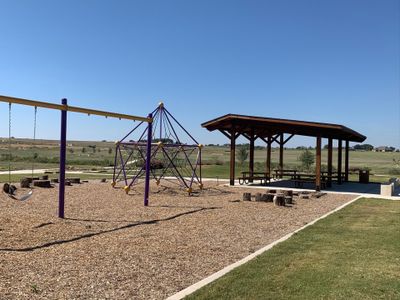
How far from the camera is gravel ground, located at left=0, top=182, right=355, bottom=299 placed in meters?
5.26

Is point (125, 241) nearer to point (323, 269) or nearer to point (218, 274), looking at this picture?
point (218, 274)

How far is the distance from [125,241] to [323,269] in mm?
3437

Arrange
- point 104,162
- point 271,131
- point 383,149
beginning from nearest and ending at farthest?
point 271,131, point 104,162, point 383,149

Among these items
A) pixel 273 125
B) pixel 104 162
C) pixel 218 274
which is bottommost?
pixel 218 274

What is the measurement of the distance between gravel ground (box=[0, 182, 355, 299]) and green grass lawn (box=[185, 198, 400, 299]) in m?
0.53

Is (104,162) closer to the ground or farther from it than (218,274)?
farther from it

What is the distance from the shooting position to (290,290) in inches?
199

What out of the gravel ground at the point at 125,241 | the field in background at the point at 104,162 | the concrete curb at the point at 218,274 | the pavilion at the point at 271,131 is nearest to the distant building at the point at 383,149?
the field in background at the point at 104,162

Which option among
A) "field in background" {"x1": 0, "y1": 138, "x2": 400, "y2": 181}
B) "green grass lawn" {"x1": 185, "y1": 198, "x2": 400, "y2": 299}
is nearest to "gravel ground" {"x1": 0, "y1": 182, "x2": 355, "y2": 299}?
"green grass lawn" {"x1": 185, "y1": 198, "x2": 400, "y2": 299}

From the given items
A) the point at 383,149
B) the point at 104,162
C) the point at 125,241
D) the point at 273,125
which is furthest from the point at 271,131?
the point at 383,149

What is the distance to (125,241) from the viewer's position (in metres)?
7.81

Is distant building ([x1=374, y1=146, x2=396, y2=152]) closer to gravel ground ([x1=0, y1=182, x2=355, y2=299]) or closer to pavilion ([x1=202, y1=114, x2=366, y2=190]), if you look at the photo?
pavilion ([x1=202, y1=114, x2=366, y2=190])

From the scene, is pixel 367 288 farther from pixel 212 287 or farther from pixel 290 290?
pixel 212 287

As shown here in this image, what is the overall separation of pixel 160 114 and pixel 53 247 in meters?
11.0
